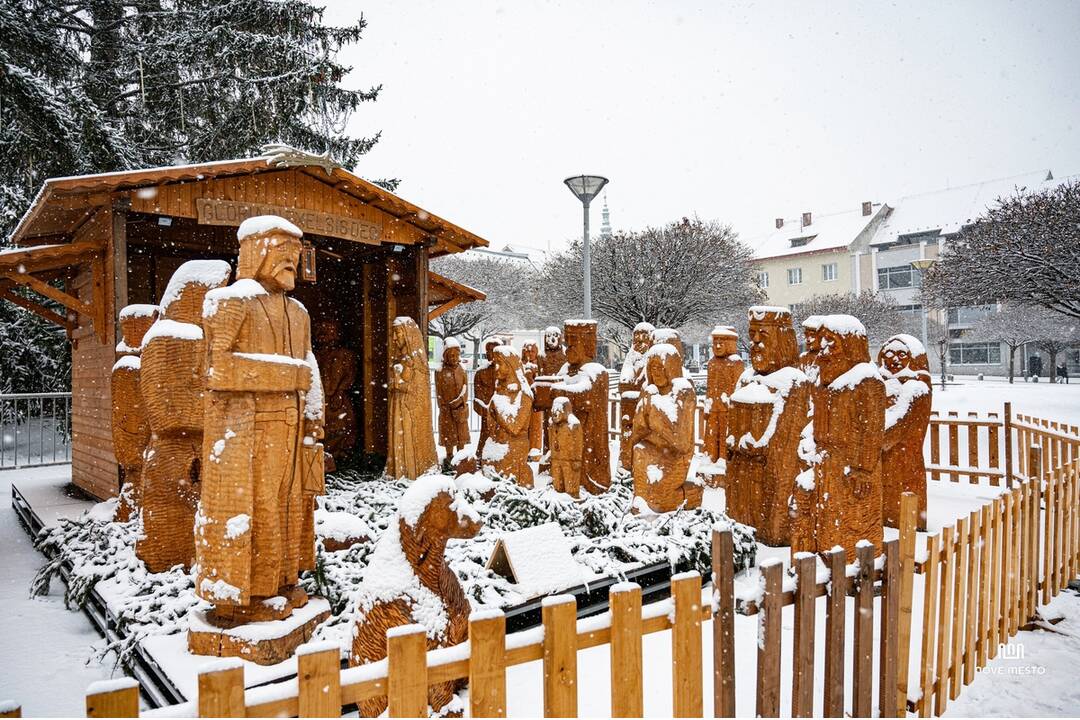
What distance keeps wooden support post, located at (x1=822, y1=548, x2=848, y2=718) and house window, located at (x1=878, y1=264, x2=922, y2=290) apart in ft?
133

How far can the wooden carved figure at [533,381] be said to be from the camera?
339 inches

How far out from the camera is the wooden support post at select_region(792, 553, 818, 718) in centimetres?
252

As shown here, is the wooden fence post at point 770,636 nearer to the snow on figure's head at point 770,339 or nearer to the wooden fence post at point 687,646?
the wooden fence post at point 687,646

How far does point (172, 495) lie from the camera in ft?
16.4

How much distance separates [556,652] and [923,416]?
19.2 feet

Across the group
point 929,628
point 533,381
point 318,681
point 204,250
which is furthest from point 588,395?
point 204,250

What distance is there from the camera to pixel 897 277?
124 ft

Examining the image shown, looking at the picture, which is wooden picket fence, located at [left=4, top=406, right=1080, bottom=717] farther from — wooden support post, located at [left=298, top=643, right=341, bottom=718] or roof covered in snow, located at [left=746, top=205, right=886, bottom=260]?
roof covered in snow, located at [left=746, top=205, right=886, bottom=260]

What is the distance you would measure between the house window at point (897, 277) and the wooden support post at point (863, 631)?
1589 inches

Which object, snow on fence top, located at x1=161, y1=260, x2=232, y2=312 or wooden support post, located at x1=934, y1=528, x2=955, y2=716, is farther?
snow on fence top, located at x1=161, y1=260, x2=232, y2=312

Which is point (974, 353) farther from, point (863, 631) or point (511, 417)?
point (863, 631)

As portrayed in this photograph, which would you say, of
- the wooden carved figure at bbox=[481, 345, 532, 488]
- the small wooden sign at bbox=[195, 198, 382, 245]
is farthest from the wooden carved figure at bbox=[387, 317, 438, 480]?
the small wooden sign at bbox=[195, 198, 382, 245]

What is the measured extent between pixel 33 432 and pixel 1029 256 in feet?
84.6

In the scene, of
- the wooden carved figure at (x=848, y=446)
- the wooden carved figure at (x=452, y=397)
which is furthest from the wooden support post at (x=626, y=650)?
the wooden carved figure at (x=452, y=397)
